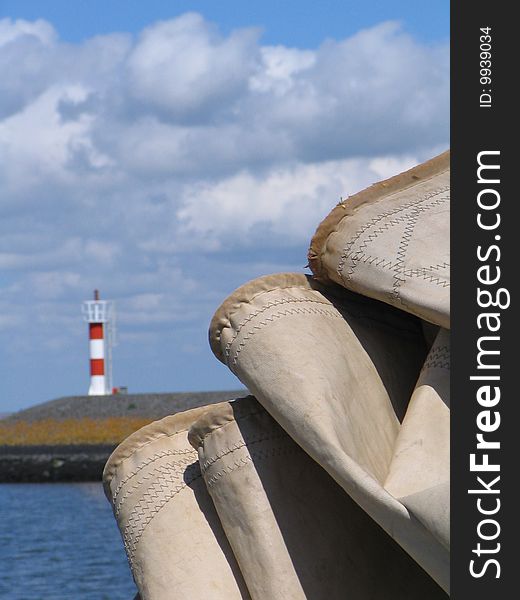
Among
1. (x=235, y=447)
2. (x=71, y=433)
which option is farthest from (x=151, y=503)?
(x=71, y=433)

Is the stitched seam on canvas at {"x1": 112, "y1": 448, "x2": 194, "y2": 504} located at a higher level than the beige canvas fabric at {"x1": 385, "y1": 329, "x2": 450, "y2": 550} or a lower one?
lower

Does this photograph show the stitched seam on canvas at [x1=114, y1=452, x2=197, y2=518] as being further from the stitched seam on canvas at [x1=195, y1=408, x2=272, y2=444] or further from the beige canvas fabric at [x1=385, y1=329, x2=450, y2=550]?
the beige canvas fabric at [x1=385, y1=329, x2=450, y2=550]

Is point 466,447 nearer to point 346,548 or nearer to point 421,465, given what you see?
point 421,465

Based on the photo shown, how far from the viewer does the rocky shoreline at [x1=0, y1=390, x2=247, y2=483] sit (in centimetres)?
3909

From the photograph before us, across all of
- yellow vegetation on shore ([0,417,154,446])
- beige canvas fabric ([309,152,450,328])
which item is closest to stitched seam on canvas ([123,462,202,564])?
beige canvas fabric ([309,152,450,328])

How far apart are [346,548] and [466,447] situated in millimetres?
717

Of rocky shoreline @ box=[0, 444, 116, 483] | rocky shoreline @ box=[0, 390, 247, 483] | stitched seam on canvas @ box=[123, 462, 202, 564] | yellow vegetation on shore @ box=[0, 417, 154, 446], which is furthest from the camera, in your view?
yellow vegetation on shore @ box=[0, 417, 154, 446]

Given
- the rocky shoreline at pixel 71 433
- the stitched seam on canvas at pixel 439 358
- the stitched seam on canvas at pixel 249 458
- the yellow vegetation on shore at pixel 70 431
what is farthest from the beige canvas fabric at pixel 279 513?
the yellow vegetation on shore at pixel 70 431

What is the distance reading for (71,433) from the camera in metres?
42.3

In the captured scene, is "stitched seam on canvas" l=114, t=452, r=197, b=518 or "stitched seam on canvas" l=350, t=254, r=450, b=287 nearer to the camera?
"stitched seam on canvas" l=350, t=254, r=450, b=287

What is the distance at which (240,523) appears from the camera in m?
3.32

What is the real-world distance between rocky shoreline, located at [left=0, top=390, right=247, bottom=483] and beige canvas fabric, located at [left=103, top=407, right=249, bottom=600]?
32.3 meters

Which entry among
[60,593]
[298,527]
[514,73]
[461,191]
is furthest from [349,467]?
[60,593]

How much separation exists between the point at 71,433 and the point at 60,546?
1890cm
